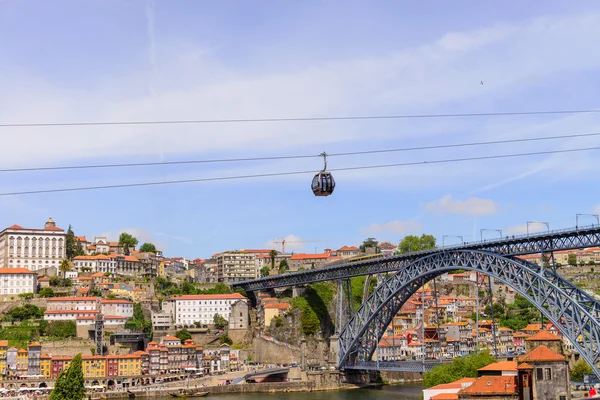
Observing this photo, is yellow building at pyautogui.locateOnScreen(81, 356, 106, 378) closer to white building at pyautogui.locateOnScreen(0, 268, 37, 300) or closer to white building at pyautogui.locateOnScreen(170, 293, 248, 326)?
white building at pyautogui.locateOnScreen(170, 293, 248, 326)

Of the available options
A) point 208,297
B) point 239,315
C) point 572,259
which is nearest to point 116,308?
point 208,297

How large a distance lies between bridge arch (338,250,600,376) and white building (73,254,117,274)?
3193cm

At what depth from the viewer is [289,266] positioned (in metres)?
93.7

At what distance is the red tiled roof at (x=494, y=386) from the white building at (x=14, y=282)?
5078 cm

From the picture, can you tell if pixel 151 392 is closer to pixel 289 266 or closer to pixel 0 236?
pixel 0 236

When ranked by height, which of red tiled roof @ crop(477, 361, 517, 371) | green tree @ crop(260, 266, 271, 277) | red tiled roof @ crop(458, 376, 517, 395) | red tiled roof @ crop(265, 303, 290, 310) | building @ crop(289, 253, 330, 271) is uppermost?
building @ crop(289, 253, 330, 271)

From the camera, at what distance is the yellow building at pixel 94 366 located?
2136 inches

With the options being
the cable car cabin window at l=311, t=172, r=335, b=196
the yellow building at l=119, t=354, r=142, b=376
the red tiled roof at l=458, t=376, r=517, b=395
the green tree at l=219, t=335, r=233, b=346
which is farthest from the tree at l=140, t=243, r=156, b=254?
the cable car cabin window at l=311, t=172, r=335, b=196

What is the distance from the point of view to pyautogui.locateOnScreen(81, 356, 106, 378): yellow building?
54250 mm

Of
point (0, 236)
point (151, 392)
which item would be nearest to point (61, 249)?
point (0, 236)

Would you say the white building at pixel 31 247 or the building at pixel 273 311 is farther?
the white building at pixel 31 247

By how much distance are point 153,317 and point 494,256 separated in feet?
119

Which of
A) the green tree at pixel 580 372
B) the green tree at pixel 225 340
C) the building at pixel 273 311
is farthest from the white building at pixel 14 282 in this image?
the green tree at pixel 580 372

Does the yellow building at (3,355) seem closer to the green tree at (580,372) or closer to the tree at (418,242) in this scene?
the green tree at (580,372)
